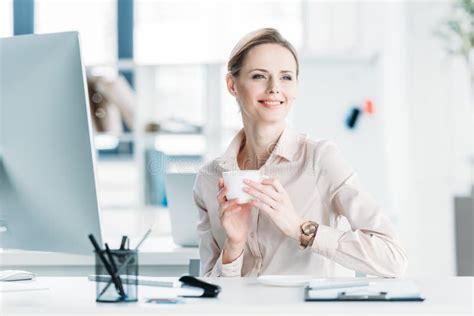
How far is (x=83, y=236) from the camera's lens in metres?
1.71

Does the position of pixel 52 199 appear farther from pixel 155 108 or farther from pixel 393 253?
pixel 155 108

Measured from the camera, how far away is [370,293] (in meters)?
1.53

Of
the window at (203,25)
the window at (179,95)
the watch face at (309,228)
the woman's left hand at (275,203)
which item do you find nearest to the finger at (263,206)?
the woman's left hand at (275,203)

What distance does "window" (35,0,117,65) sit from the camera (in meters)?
6.96

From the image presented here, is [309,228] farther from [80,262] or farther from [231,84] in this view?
[80,262]

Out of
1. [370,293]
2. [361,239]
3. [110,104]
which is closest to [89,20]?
[110,104]

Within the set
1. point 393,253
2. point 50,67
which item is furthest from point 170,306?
point 393,253

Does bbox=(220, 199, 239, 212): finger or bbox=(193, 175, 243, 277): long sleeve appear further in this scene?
bbox=(193, 175, 243, 277): long sleeve

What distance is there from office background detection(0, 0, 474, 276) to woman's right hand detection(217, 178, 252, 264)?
325cm

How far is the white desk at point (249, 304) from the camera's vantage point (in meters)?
1.43

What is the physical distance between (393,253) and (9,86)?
0.97 meters

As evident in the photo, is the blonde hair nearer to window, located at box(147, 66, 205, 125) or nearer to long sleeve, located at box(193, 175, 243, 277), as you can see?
long sleeve, located at box(193, 175, 243, 277)

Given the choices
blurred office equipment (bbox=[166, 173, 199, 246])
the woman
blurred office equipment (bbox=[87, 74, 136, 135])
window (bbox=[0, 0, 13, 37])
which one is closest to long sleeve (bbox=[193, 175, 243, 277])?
the woman

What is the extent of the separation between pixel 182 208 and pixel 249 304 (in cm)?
131
